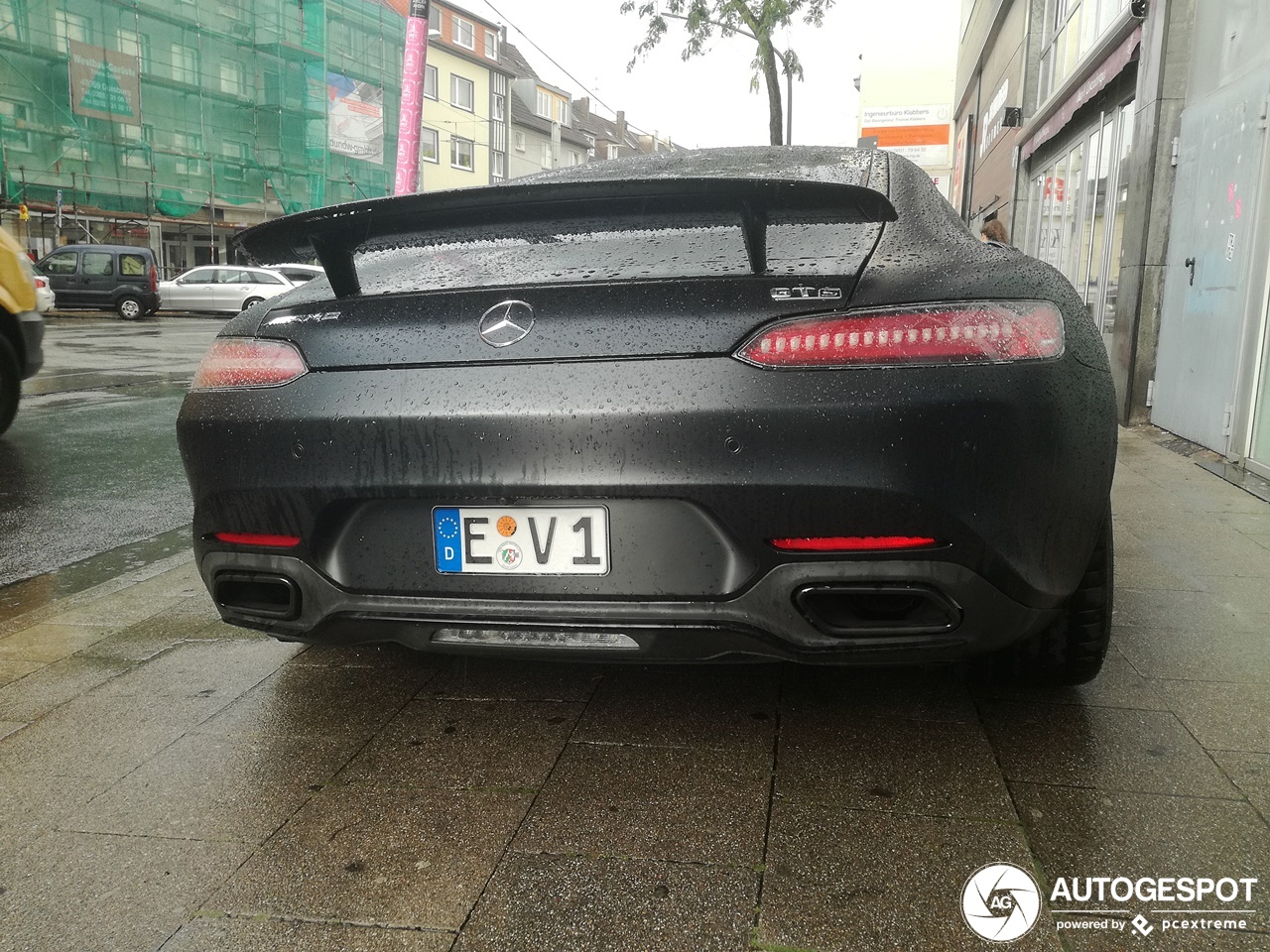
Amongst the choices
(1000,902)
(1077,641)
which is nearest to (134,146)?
(1077,641)

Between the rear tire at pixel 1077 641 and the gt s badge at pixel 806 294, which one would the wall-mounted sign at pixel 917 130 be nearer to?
the rear tire at pixel 1077 641

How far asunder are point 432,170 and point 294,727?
47.3m

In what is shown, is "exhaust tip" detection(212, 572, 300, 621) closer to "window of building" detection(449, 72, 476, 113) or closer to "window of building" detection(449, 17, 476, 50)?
"window of building" detection(449, 72, 476, 113)

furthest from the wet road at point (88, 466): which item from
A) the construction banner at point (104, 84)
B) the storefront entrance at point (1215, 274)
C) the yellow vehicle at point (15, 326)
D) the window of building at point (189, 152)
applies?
the window of building at point (189, 152)

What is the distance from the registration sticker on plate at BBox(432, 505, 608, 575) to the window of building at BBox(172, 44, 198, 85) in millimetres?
35326

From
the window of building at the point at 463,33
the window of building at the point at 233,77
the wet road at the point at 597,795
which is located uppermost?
the window of building at the point at 463,33

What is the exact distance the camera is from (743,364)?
1.93 m

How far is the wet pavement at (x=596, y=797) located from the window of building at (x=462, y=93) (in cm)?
4908

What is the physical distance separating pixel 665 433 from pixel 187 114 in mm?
36092

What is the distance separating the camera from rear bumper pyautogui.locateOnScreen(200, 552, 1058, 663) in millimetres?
1952

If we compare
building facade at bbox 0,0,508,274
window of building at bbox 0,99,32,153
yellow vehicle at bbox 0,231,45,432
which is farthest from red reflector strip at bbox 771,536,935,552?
window of building at bbox 0,99,32,153

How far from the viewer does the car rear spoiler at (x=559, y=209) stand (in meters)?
1.91

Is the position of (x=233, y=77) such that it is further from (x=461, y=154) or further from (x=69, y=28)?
(x=461, y=154)

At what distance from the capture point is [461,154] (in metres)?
49.2
